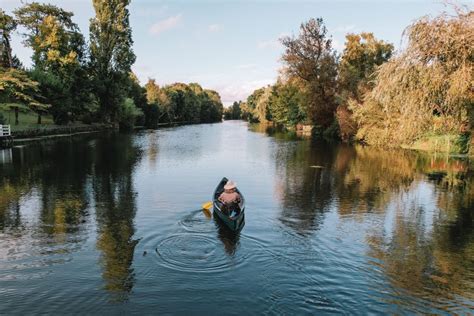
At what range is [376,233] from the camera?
1603 cm

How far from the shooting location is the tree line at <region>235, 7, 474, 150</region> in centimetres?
2400

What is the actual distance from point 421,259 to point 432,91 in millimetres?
15045

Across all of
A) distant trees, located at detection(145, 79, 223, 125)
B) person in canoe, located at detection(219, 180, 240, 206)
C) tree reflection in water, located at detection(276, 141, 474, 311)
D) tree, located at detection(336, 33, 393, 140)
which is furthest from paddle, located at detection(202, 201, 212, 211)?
distant trees, located at detection(145, 79, 223, 125)

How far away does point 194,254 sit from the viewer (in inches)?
524

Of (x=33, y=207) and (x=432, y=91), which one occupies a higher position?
(x=432, y=91)

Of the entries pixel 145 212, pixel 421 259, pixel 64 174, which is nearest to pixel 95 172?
pixel 64 174

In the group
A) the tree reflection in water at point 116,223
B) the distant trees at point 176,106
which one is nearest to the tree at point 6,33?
the tree reflection in water at point 116,223

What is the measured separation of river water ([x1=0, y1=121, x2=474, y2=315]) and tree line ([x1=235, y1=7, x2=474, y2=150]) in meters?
4.99

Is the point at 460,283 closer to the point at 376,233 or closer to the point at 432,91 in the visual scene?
the point at 376,233

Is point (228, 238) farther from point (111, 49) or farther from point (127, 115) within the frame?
point (127, 115)

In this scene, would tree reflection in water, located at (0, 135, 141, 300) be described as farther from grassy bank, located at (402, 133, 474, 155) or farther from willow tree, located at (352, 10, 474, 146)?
grassy bank, located at (402, 133, 474, 155)

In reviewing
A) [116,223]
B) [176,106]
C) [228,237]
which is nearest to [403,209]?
[228,237]

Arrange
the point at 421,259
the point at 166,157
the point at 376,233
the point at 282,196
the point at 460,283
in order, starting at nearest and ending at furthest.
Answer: the point at 460,283, the point at 421,259, the point at 376,233, the point at 282,196, the point at 166,157

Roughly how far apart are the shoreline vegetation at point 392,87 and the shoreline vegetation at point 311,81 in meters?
0.08
